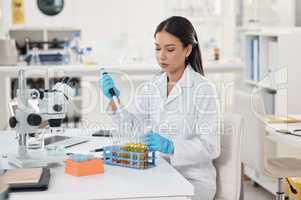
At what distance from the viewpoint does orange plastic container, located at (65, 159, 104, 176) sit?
1.83 m

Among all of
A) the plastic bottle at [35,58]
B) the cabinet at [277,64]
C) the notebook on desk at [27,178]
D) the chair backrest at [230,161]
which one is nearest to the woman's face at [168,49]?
the chair backrest at [230,161]

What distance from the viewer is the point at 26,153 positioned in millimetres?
2006

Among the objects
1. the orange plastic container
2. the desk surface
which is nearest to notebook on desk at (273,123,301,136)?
the desk surface

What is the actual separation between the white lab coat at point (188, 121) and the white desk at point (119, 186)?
22cm

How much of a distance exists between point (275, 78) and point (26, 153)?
2510 millimetres

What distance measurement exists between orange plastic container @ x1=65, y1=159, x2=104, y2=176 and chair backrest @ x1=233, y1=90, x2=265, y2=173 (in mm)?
1324

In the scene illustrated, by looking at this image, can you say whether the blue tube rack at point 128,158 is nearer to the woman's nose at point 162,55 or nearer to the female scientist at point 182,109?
the female scientist at point 182,109

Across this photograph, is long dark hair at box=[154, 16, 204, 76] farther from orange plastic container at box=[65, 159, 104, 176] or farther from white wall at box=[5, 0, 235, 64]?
white wall at box=[5, 0, 235, 64]

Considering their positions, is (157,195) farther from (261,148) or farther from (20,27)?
(20,27)

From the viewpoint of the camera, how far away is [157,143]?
1994mm

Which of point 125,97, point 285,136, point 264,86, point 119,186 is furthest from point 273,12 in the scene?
point 119,186

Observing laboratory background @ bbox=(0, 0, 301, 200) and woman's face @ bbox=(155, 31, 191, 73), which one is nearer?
laboratory background @ bbox=(0, 0, 301, 200)

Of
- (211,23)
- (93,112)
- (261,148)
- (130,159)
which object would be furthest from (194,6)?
(130,159)

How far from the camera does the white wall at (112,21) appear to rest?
17.7 ft
